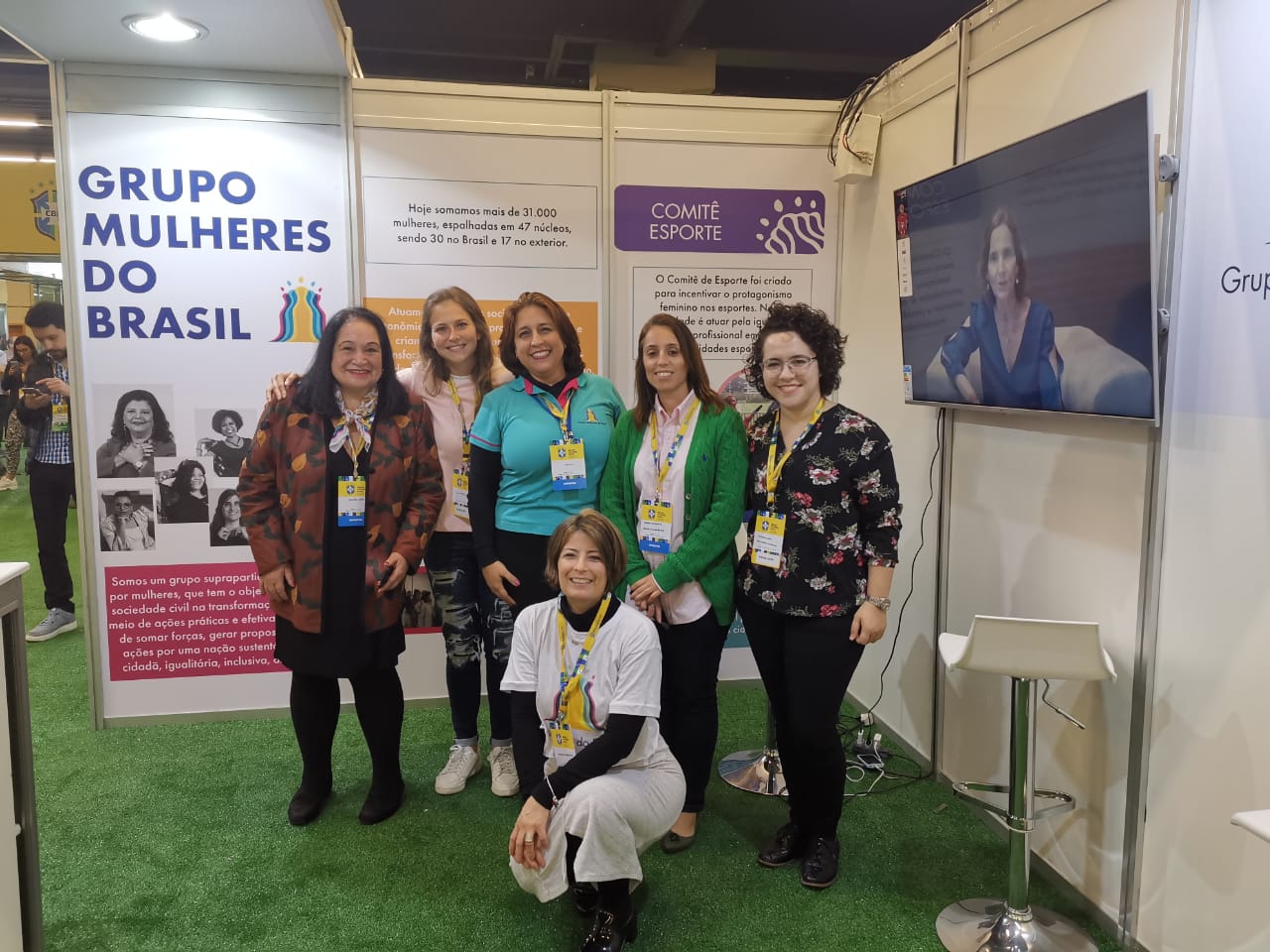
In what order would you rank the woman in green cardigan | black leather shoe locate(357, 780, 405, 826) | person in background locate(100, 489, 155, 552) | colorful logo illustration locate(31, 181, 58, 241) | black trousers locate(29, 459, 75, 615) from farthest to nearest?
colorful logo illustration locate(31, 181, 58, 241), black trousers locate(29, 459, 75, 615), person in background locate(100, 489, 155, 552), black leather shoe locate(357, 780, 405, 826), the woman in green cardigan

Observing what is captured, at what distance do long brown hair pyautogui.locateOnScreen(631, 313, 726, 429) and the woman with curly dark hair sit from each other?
1.92 meters

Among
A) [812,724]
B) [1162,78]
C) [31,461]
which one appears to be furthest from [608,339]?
[31,461]

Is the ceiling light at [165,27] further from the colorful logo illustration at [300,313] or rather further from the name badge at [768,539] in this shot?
the name badge at [768,539]

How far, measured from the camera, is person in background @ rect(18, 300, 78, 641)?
4.22m

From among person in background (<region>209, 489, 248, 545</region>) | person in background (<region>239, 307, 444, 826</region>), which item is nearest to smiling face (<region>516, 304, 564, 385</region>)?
person in background (<region>239, 307, 444, 826</region>)

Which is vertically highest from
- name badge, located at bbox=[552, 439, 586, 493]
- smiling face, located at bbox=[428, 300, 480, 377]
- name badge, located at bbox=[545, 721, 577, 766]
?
smiling face, located at bbox=[428, 300, 480, 377]

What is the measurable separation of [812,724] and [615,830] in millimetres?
605

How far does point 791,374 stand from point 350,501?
1.28 metres

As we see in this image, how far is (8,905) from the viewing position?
1.72 metres

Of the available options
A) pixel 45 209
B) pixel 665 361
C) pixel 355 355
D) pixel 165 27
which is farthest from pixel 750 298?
pixel 45 209

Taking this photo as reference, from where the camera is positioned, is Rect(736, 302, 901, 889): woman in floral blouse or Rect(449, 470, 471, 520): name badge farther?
Rect(449, 470, 471, 520): name badge

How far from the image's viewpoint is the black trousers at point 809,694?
216 cm

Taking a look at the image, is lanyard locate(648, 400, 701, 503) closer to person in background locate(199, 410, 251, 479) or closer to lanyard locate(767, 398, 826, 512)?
lanyard locate(767, 398, 826, 512)

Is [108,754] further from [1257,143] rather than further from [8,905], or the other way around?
[1257,143]
